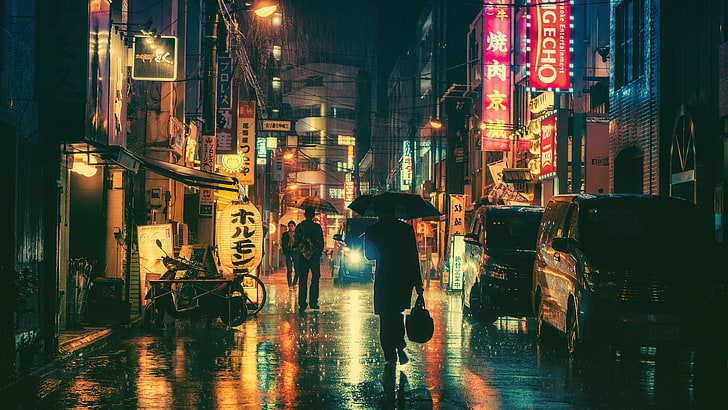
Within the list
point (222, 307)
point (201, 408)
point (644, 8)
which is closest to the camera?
point (201, 408)

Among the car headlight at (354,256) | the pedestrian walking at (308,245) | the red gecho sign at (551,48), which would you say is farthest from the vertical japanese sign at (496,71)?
the pedestrian walking at (308,245)

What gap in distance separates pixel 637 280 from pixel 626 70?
44.2 ft

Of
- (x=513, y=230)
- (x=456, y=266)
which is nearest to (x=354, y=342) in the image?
(x=513, y=230)

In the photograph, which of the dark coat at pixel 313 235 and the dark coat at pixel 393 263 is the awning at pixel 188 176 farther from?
the dark coat at pixel 393 263

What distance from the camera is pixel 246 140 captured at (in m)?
28.5

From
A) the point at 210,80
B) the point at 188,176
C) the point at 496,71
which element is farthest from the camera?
the point at 496,71

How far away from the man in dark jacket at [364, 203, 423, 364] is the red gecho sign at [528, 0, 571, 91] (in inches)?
611

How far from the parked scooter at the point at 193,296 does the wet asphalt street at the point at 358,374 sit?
30 cm

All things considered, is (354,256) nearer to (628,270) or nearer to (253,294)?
(253,294)

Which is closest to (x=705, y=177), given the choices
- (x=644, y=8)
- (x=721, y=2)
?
(x=721, y=2)

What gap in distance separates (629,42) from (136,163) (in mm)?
14284

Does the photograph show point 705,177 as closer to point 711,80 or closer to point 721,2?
point 711,80

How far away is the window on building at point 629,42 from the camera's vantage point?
22234 mm

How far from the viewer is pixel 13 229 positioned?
10117mm
